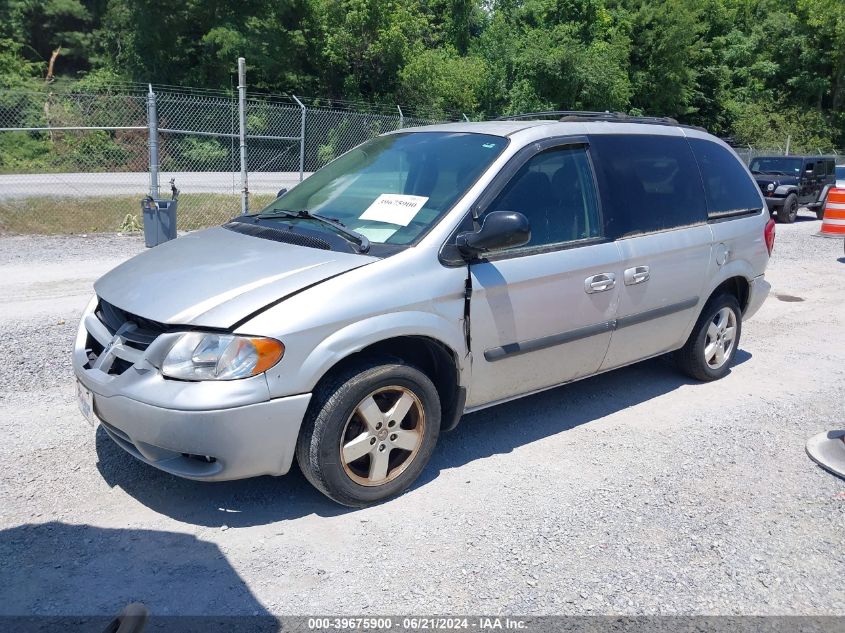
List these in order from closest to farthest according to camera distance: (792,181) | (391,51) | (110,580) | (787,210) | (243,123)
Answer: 1. (110,580)
2. (243,123)
3. (787,210)
4. (792,181)
5. (391,51)

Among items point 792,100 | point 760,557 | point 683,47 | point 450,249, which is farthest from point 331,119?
point 792,100

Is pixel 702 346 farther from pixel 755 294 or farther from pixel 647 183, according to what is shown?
pixel 647 183

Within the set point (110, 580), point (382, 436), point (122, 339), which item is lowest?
point (110, 580)

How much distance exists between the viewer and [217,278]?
369 centimetres

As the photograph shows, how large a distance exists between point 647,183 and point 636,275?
28.0 inches

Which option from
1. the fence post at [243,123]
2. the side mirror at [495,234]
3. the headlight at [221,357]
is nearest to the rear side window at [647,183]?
the side mirror at [495,234]

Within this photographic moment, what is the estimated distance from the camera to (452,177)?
437 centimetres

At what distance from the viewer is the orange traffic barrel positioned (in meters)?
15.0

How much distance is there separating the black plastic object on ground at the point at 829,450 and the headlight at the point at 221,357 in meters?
3.30

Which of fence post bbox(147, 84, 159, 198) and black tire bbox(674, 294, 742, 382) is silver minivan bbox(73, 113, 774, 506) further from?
fence post bbox(147, 84, 159, 198)

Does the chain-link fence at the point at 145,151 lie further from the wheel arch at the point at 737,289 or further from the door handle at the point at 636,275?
the door handle at the point at 636,275

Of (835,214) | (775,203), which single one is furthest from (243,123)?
(775,203)

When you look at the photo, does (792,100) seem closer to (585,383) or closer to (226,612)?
(585,383)

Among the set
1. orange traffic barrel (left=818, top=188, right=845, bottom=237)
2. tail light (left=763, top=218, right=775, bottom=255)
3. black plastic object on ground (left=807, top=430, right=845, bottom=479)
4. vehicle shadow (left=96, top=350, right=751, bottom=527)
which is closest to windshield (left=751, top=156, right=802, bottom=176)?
orange traffic barrel (left=818, top=188, right=845, bottom=237)
